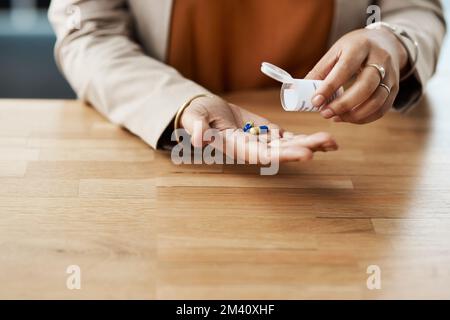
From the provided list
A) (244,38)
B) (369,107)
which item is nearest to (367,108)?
(369,107)

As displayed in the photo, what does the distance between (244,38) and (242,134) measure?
0.36 m

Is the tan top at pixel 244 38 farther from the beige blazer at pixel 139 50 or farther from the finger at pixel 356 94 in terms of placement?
the finger at pixel 356 94

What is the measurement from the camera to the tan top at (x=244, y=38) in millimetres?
1091

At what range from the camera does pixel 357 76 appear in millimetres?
880

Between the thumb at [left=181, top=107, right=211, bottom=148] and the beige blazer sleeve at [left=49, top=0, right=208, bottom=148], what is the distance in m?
0.03

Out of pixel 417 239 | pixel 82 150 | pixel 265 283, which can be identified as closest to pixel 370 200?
pixel 417 239

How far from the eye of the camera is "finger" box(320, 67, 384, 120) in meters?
0.83

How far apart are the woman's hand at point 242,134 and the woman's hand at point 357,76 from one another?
0.26 feet

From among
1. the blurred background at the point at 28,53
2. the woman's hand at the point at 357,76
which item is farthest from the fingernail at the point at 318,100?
the blurred background at the point at 28,53

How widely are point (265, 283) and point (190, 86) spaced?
377mm

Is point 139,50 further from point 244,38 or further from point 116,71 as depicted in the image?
point 244,38

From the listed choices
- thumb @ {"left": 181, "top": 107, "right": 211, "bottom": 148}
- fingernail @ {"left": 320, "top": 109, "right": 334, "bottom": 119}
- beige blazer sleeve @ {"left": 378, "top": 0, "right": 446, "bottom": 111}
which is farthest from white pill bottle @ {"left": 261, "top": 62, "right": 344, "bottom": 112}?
beige blazer sleeve @ {"left": 378, "top": 0, "right": 446, "bottom": 111}

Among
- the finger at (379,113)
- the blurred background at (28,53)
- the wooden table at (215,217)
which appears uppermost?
the finger at (379,113)

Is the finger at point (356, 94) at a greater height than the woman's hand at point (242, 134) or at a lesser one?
greater
